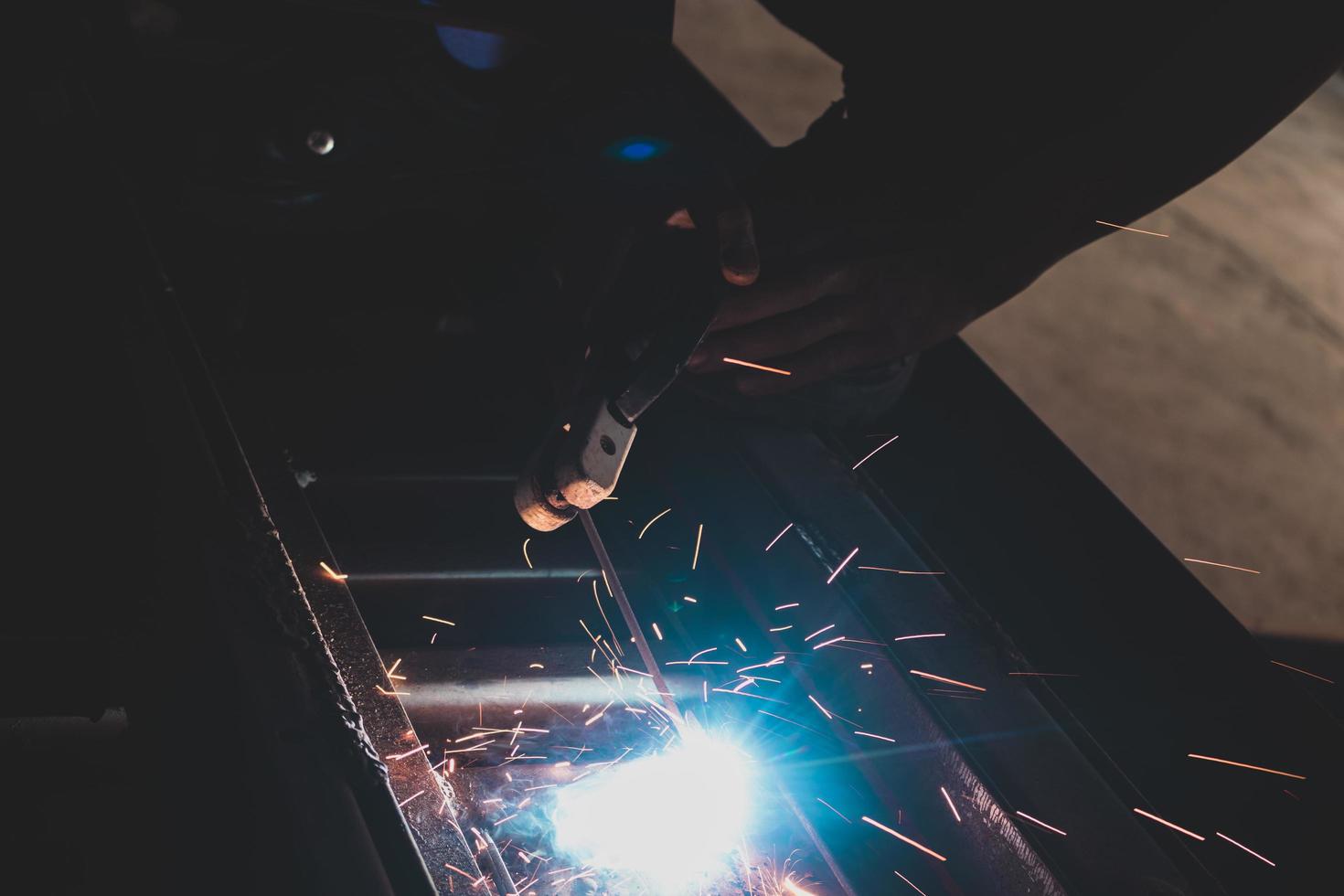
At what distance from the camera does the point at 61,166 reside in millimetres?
1430

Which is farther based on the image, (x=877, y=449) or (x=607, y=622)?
(x=877, y=449)

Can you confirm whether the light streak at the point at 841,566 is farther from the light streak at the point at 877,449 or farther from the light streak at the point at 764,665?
the light streak at the point at 877,449

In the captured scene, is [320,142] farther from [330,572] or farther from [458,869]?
[458,869]

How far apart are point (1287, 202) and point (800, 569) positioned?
6281mm

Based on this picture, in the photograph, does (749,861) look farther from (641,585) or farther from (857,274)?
(857,274)

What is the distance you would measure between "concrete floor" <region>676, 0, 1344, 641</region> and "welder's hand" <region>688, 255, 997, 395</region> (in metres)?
2.50

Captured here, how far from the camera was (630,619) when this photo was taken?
1.29 meters

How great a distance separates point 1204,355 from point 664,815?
454 cm

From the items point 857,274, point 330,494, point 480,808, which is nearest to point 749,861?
point 480,808

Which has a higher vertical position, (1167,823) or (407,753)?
(407,753)

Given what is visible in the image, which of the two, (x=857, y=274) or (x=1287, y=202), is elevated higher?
(x=1287, y=202)

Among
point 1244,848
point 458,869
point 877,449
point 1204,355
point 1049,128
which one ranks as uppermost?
point 1204,355

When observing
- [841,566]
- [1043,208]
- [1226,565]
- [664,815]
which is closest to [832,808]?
[664,815]

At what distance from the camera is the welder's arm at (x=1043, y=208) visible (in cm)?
146
